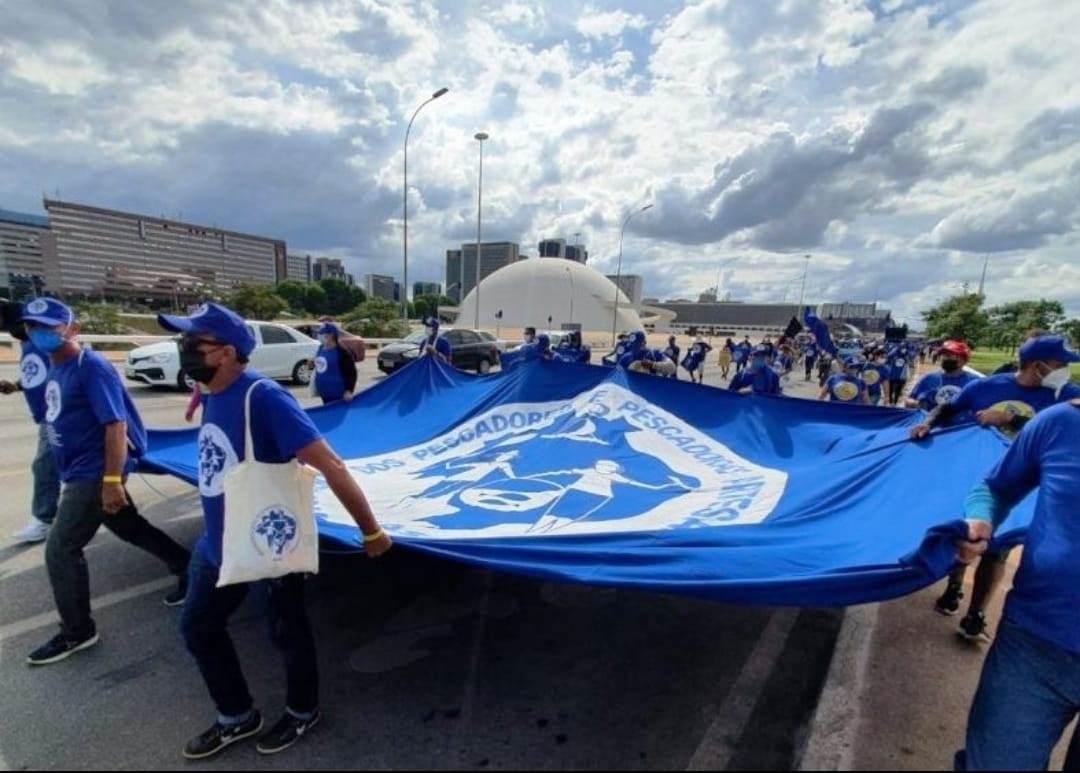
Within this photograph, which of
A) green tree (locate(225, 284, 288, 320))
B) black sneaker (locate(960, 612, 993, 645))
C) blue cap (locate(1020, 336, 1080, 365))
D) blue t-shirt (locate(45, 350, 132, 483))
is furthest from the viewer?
green tree (locate(225, 284, 288, 320))

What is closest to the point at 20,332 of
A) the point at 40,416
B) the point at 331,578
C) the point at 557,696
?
the point at 40,416

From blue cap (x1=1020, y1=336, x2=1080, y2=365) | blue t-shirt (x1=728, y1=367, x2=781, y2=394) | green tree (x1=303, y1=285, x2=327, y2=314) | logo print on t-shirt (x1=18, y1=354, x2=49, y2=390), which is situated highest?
green tree (x1=303, y1=285, x2=327, y2=314)

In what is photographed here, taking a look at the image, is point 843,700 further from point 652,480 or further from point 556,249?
point 556,249

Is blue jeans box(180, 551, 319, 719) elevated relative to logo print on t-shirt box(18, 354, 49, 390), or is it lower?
lower

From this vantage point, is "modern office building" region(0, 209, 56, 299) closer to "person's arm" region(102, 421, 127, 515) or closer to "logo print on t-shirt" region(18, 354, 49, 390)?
"logo print on t-shirt" region(18, 354, 49, 390)

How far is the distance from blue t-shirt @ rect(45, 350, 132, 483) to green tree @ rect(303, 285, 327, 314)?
10613 cm

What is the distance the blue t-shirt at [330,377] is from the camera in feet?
20.6

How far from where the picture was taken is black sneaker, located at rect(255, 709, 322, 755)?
2352 mm

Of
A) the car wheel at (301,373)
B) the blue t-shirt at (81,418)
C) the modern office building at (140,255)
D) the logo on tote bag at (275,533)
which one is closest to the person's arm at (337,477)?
the logo on tote bag at (275,533)

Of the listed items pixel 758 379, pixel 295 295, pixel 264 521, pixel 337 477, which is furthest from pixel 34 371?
pixel 295 295

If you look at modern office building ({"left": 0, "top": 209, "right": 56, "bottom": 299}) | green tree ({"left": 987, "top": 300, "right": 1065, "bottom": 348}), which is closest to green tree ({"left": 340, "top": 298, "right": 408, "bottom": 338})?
green tree ({"left": 987, "top": 300, "right": 1065, "bottom": 348})

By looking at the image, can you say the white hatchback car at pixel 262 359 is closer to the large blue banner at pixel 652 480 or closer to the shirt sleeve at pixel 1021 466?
the large blue banner at pixel 652 480

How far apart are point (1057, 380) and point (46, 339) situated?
6.01m

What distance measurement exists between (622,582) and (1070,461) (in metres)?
1.64
